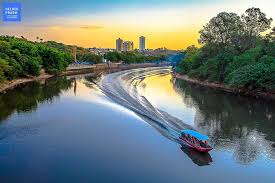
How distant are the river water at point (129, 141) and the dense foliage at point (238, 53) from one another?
24.3ft

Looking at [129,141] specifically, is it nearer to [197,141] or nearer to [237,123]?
[197,141]

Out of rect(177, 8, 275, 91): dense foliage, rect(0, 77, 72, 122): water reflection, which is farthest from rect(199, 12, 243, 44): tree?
rect(0, 77, 72, 122): water reflection

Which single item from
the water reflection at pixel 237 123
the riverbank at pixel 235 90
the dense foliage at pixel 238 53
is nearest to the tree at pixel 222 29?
the dense foliage at pixel 238 53

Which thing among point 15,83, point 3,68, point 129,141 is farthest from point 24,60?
point 129,141

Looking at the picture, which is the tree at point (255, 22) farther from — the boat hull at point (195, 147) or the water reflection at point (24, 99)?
the boat hull at point (195, 147)

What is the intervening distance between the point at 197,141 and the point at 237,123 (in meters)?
13.2

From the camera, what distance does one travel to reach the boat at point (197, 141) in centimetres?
3014

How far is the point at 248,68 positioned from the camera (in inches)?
2484

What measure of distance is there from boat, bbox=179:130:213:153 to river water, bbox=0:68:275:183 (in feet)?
1.66

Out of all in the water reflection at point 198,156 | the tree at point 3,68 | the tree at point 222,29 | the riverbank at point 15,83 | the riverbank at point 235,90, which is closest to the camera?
the water reflection at point 198,156

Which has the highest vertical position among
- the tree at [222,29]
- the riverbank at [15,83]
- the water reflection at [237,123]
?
the tree at [222,29]

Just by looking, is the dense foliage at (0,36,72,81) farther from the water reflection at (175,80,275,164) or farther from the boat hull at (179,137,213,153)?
the boat hull at (179,137,213,153)

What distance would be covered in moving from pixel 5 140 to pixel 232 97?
41269 mm

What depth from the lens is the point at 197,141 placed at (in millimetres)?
30703
